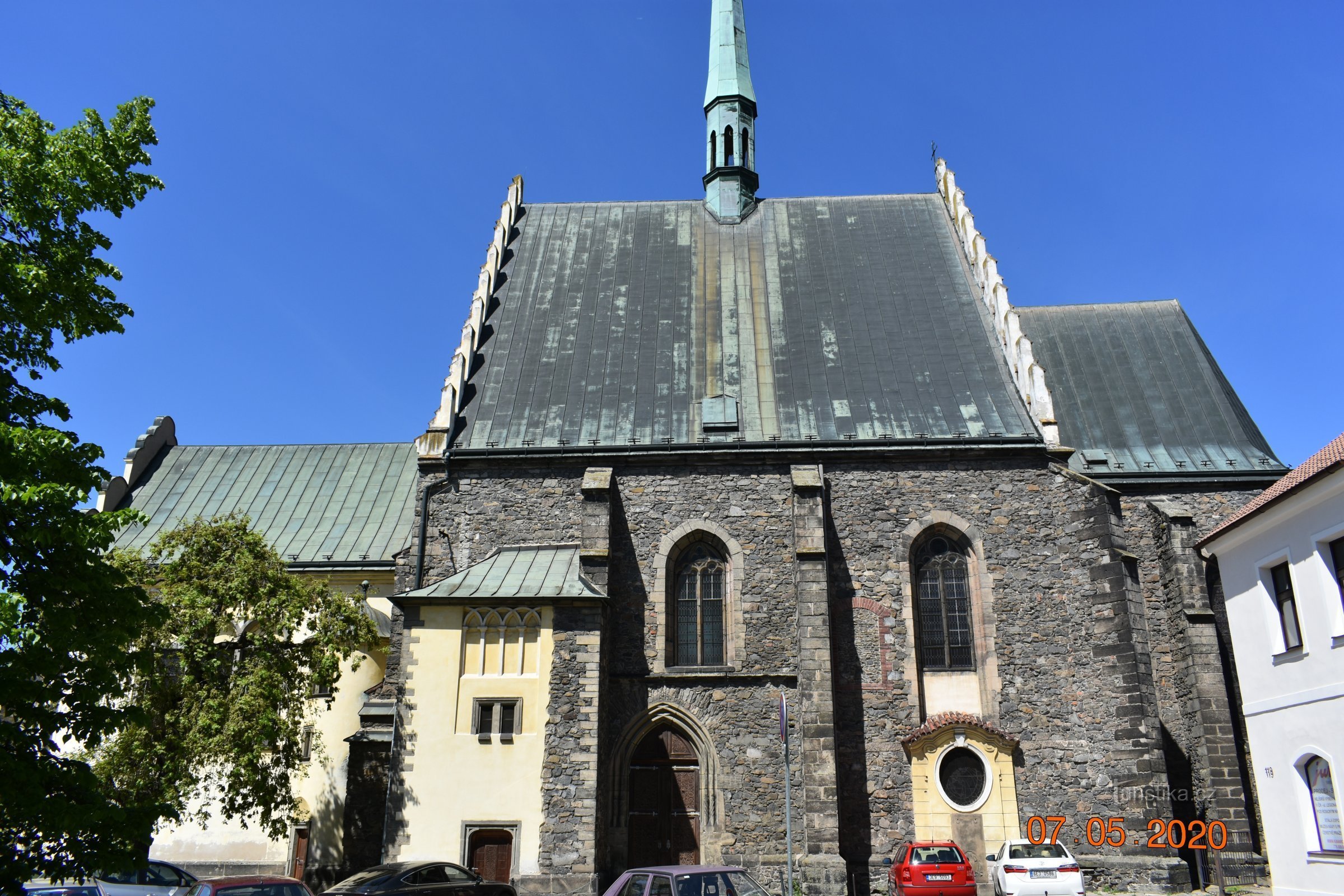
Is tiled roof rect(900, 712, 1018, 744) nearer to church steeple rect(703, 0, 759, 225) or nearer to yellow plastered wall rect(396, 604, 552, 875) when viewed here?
yellow plastered wall rect(396, 604, 552, 875)

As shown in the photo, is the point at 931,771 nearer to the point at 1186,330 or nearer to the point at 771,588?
the point at 771,588

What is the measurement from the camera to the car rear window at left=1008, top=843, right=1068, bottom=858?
17312 millimetres

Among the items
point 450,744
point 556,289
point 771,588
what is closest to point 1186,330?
point 771,588

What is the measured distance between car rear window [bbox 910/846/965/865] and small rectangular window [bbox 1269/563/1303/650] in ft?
21.6

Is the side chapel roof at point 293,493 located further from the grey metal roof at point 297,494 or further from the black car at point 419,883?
the black car at point 419,883

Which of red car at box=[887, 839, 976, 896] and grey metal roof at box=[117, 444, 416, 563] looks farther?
grey metal roof at box=[117, 444, 416, 563]

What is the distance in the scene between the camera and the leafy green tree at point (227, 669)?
17875mm

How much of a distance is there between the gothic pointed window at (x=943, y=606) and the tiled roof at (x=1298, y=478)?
5.08m

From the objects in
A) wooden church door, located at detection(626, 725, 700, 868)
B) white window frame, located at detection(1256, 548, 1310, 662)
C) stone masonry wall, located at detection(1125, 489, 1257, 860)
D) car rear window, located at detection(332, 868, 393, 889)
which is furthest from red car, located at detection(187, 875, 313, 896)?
stone masonry wall, located at detection(1125, 489, 1257, 860)

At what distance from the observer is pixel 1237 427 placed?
24.7 meters

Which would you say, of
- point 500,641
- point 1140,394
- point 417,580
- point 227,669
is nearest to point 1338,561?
point 1140,394

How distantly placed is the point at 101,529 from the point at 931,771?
51.0ft
